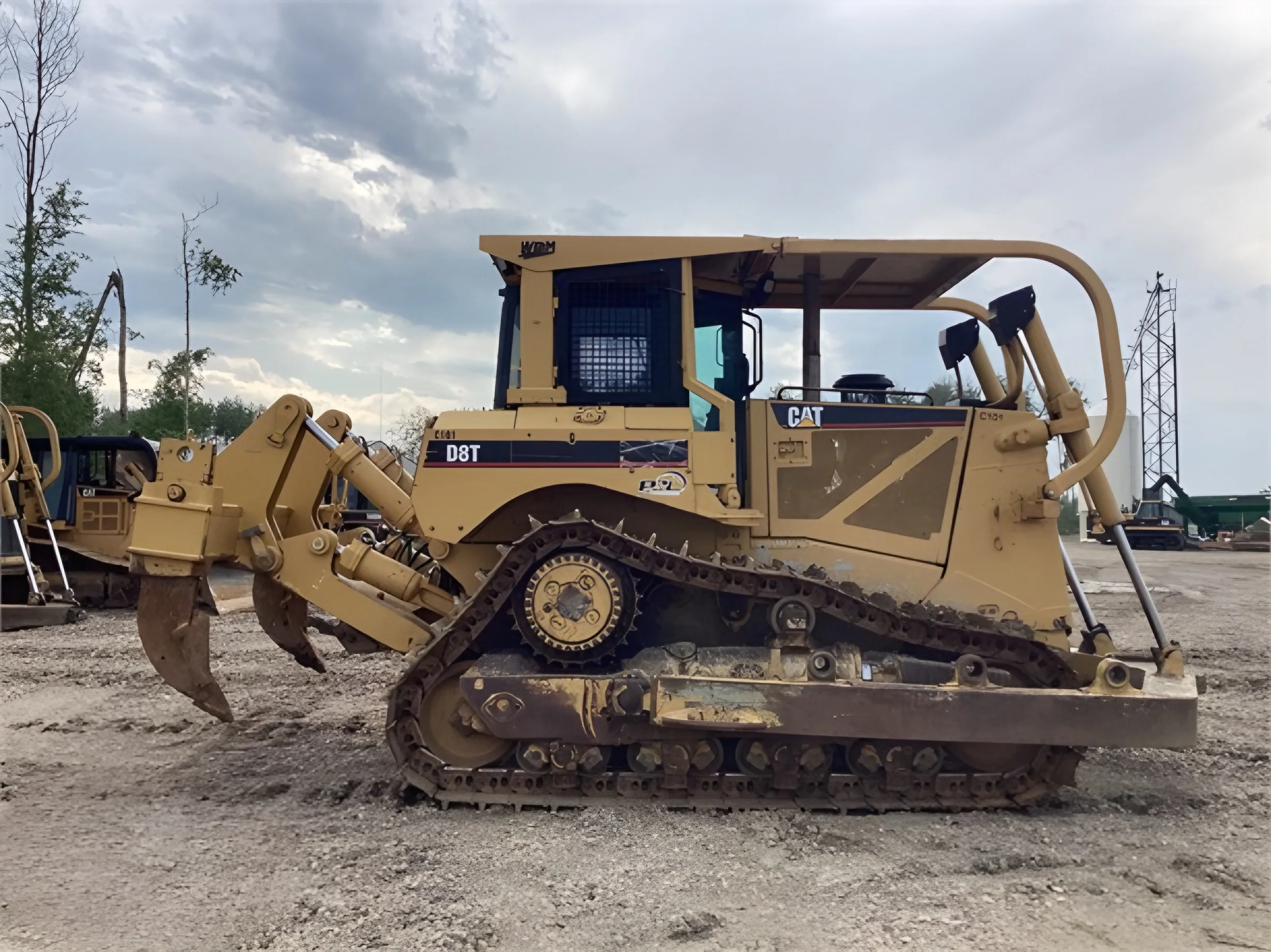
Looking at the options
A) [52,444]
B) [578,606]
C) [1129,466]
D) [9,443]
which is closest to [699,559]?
[578,606]

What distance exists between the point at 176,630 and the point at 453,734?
74.7 inches

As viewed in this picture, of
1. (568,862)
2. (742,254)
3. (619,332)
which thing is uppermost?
(742,254)

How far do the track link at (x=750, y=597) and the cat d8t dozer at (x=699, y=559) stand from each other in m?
0.02

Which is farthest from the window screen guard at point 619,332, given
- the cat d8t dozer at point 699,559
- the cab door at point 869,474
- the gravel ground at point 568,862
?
the gravel ground at point 568,862

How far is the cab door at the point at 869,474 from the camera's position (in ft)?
16.8

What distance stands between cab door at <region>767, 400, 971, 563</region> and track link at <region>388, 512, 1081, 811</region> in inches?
18.7

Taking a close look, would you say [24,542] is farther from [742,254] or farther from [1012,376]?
[1012,376]

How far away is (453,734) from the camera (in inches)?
193

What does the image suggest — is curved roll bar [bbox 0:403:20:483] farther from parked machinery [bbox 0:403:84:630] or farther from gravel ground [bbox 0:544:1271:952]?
gravel ground [bbox 0:544:1271:952]

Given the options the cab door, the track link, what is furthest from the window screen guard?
the track link

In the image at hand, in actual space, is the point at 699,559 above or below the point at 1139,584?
above

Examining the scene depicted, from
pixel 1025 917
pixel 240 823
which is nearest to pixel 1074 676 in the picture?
pixel 1025 917

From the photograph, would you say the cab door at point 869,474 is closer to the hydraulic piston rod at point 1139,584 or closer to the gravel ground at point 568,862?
the hydraulic piston rod at point 1139,584

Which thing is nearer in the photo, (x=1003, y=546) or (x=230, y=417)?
(x=1003, y=546)
